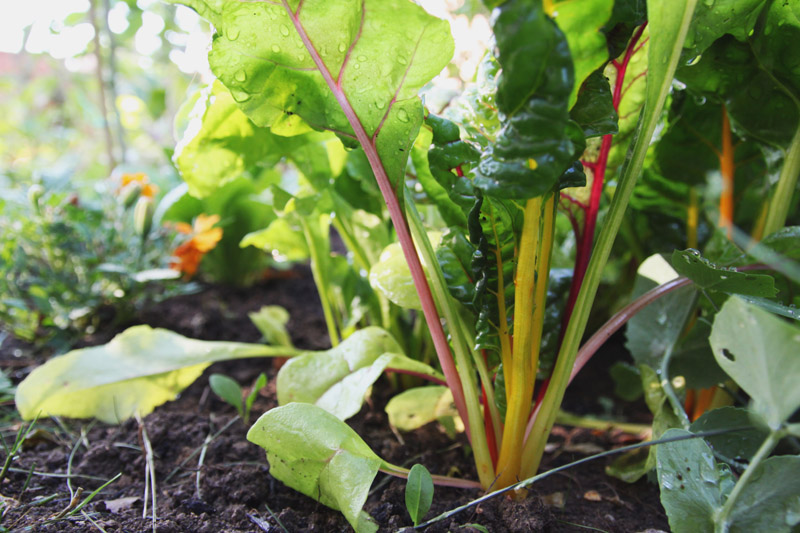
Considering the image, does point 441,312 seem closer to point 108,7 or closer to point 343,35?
point 343,35

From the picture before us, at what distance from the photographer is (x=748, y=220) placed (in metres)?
1.18

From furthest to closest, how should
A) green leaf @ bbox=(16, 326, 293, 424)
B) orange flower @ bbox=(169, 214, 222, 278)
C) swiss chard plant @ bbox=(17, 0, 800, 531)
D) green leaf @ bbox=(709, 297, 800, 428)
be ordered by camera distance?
1. orange flower @ bbox=(169, 214, 222, 278)
2. green leaf @ bbox=(16, 326, 293, 424)
3. swiss chard plant @ bbox=(17, 0, 800, 531)
4. green leaf @ bbox=(709, 297, 800, 428)

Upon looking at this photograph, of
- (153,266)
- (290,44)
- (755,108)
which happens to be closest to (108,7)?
(153,266)

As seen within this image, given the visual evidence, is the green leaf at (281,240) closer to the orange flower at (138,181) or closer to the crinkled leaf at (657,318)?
the orange flower at (138,181)

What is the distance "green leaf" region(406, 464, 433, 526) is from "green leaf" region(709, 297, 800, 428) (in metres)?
0.36

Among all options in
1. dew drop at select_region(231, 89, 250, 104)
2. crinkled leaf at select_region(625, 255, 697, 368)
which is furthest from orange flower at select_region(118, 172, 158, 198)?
crinkled leaf at select_region(625, 255, 697, 368)

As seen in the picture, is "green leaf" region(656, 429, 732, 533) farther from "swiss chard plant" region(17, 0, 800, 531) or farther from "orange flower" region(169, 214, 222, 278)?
"orange flower" region(169, 214, 222, 278)

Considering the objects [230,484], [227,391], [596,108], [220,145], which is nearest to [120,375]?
[227,391]

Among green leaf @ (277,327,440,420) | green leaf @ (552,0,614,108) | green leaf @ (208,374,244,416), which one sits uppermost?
green leaf @ (552,0,614,108)

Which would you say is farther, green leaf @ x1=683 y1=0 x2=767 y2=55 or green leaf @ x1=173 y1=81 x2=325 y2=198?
green leaf @ x1=173 y1=81 x2=325 y2=198

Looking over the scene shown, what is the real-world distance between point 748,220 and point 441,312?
825 mm

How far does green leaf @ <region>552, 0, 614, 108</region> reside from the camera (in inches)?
20.4

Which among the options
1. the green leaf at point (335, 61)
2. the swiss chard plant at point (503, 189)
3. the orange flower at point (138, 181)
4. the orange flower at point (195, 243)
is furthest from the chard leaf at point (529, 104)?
the orange flower at point (138, 181)

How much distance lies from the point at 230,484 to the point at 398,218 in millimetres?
456
